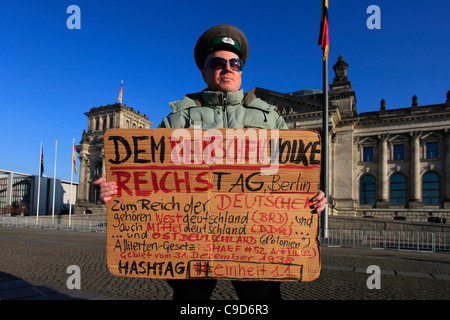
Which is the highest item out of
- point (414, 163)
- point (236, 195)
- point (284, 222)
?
point (414, 163)

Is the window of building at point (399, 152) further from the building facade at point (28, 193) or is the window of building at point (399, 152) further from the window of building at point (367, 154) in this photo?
the building facade at point (28, 193)

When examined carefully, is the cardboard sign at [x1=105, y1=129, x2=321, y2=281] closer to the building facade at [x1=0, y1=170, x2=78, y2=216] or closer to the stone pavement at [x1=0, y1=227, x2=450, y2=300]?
the stone pavement at [x1=0, y1=227, x2=450, y2=300]

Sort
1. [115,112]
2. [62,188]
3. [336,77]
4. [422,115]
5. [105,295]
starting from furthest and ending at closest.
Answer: [62,188]
[115,112]
[336,77]
[422,115]
[105,295]

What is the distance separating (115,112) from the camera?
202ft

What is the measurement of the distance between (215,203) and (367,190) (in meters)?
43.1

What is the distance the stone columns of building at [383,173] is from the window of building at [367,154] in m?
1.14

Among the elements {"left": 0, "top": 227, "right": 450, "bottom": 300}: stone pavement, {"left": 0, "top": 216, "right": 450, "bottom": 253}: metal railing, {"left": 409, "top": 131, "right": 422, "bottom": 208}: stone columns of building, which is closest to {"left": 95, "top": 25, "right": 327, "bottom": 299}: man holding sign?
{"left": 0, "top": 227, "right": 450, "bottom": 300}: stone pavement

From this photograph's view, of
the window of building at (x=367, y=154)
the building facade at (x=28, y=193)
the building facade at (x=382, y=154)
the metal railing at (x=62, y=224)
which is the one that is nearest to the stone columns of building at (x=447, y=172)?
the building facade at (x=382, y=154)

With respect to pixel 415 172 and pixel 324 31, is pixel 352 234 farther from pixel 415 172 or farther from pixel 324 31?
pixel 415 172

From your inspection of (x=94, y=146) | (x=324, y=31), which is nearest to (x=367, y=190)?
(x=324, y=31)

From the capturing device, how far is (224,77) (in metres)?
2.63

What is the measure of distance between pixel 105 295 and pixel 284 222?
4.17 m

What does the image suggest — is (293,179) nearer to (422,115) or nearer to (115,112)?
(422,115)
